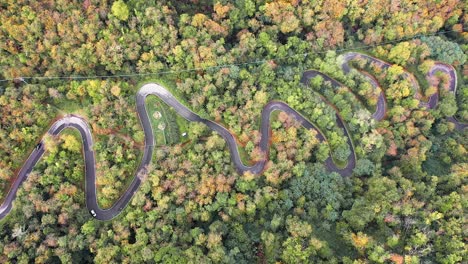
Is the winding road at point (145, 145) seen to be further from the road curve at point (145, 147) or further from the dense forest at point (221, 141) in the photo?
the dense forest at point (221, 141)

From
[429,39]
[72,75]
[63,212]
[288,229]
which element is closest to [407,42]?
[429,39]

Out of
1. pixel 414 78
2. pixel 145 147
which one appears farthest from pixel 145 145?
pixel 414 78

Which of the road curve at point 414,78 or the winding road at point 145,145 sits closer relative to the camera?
the winding road at point 145,145

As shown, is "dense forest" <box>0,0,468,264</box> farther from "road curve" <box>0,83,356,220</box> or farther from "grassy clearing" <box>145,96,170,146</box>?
"road curve" <box>0,83,356,220</box>

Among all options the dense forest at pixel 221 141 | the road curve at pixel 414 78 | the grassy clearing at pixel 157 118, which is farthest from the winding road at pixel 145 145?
the road curve at pixel 414 78

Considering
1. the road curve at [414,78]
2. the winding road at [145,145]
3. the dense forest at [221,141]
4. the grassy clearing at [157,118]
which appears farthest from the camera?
the road curve at [414,78]

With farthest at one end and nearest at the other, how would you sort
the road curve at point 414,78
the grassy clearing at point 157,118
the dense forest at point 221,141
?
the road curve at point 414,78 < the grassy clearing at point 157,118 < the dense forest at point 221,141

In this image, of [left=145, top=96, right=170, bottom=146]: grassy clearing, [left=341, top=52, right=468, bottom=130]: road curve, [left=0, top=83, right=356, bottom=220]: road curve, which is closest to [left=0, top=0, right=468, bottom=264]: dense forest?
[left=145, top=96, right=170, bottom=146]: grassy clearing
